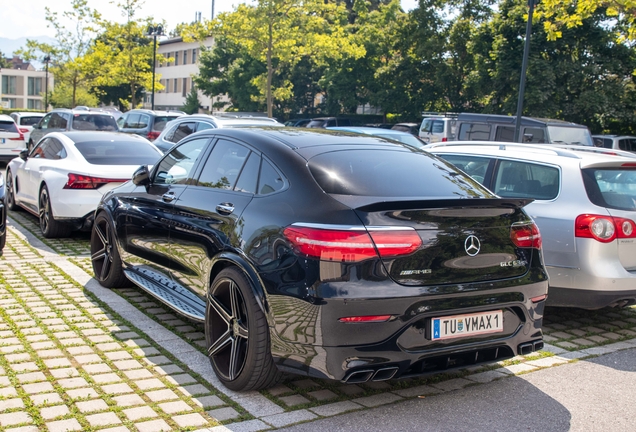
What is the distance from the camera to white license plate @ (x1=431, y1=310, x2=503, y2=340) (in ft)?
13.1

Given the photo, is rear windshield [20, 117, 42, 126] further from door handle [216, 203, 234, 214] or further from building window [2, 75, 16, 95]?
building window [2, 75, 16, 95]

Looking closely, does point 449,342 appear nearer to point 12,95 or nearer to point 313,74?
point 313,74

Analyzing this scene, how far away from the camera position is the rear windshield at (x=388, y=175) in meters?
4.30

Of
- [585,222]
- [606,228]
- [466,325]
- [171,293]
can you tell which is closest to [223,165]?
[171,293]

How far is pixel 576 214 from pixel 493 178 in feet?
3.82

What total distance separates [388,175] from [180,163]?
206cm

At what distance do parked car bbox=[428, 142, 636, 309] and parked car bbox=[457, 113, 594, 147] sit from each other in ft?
42.4

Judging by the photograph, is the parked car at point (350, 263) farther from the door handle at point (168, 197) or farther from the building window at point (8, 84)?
the building window at point (8, 84)

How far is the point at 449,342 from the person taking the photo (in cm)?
402

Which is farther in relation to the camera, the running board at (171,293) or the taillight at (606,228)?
the taillight at (606,228)

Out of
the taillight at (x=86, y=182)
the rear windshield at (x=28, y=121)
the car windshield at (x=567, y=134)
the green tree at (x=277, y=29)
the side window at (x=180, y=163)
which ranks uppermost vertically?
the green tree at (x=277, y=29)

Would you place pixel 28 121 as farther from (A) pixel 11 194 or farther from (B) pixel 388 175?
(B) pixel 388 175

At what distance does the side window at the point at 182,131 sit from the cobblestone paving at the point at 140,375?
729cm

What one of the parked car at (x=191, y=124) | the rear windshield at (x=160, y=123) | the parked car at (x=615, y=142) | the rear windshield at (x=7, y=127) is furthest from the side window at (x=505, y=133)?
the rear windshield at (x=7, y=127)
